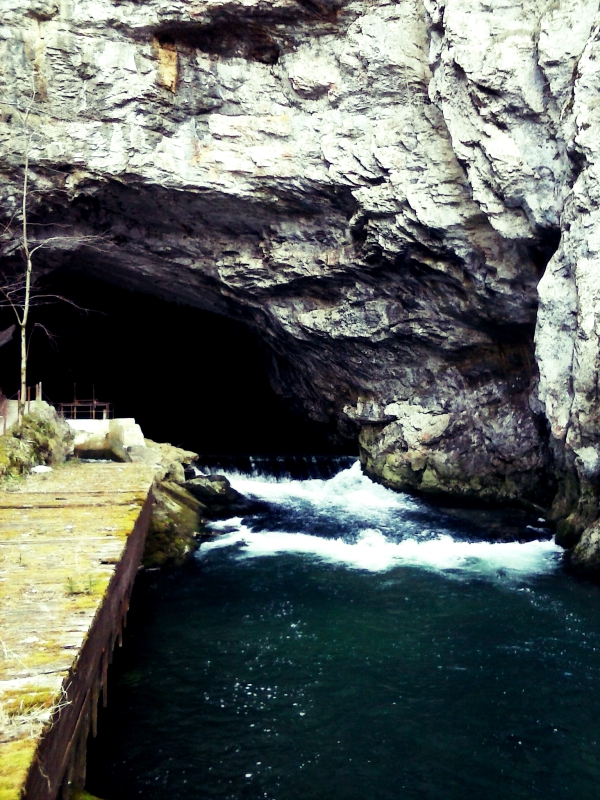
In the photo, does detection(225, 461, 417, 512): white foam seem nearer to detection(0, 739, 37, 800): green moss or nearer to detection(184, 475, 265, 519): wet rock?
detection(184, 475, 265, 519): wet rock

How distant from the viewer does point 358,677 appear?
9852mm

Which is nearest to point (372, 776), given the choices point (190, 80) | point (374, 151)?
point (374, 151)

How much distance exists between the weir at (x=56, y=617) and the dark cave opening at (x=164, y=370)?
16.7m

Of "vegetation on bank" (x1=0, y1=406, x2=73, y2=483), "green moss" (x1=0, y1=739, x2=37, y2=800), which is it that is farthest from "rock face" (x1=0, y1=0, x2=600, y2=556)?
"green moss" (x1=0, y1=739, x2=37, y2=800)

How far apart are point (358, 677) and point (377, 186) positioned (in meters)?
12.7

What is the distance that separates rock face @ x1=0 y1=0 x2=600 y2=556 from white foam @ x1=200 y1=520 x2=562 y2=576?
146 centimetres

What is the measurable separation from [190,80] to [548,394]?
12.5 metres

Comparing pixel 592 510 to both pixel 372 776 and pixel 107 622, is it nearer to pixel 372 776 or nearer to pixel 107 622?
pixel 372 776

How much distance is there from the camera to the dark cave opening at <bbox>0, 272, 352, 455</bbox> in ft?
96.5

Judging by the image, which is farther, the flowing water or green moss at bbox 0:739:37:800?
the flowing water

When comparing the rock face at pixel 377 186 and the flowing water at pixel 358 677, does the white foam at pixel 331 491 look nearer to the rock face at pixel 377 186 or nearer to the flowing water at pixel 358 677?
the rock face at pixel 377 186

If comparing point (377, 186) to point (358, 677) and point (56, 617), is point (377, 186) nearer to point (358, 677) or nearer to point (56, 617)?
point (358, 677)

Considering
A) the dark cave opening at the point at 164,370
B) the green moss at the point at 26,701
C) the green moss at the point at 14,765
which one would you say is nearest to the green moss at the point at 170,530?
the green moss at the point at 26,701

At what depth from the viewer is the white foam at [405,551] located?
14.7 m
